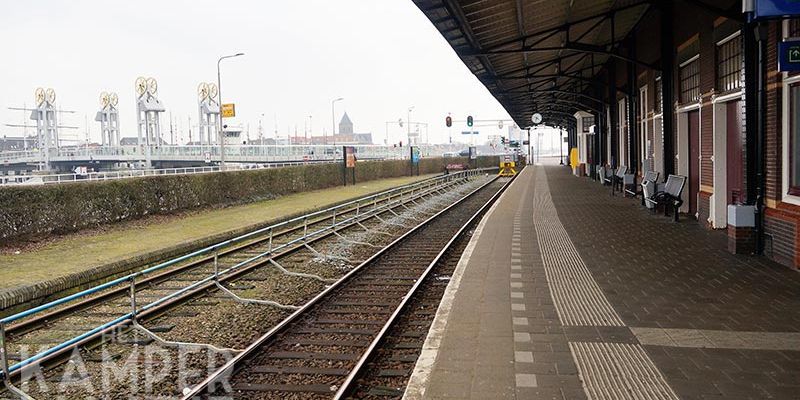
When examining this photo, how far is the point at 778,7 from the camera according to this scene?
292 inches

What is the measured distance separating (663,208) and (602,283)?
8.76 metres

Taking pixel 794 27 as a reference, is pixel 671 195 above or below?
below

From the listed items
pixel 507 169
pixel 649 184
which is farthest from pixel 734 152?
pixel 507 169

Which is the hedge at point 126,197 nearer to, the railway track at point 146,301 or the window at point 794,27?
the railway track at point 146,301

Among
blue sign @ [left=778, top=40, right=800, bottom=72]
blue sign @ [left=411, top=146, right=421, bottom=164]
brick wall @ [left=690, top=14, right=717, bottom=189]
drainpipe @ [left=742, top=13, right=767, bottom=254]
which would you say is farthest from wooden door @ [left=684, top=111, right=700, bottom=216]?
blue sign @ [left=411, top=146, right=421, bottom=164]

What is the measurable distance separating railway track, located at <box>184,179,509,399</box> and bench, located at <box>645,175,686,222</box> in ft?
20.4

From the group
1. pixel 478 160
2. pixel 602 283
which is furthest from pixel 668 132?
pixel 478 160

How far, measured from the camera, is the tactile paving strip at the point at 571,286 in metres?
6.75

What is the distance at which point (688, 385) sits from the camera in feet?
15.4

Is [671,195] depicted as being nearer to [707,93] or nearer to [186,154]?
[707,93]

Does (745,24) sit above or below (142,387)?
above

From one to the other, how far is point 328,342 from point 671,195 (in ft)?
35.0

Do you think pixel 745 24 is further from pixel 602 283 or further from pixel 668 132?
pixel 668 132

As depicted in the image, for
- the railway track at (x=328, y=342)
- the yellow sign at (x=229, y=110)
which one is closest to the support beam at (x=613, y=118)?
the railway track at (x=328, y=342)
